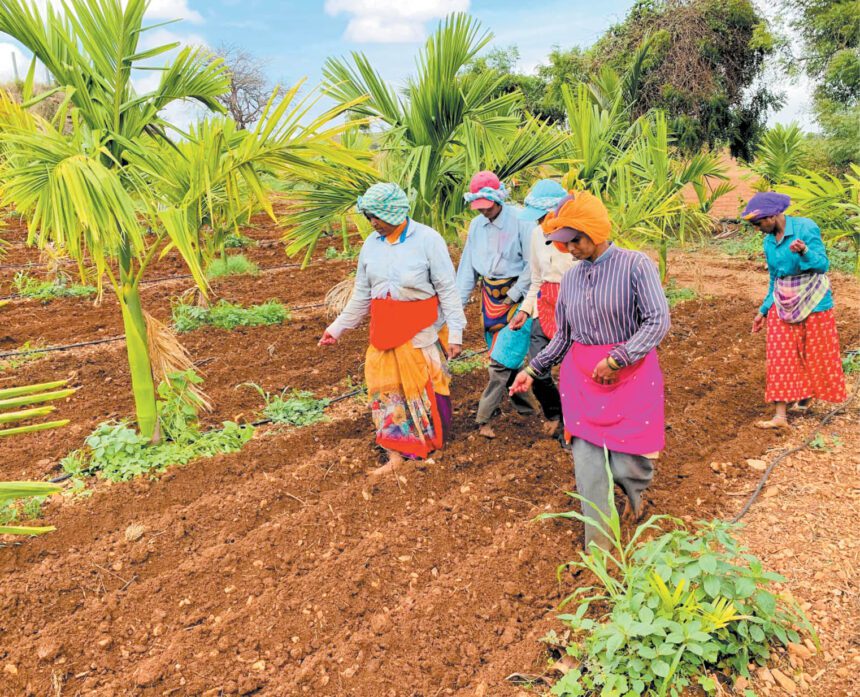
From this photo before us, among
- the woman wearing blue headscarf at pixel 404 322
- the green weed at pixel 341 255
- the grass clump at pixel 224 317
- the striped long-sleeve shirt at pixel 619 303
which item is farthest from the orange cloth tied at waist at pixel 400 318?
the green weed at pixel 341 255

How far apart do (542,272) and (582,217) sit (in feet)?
4.17

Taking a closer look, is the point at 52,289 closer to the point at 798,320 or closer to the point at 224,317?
the point at 224,317

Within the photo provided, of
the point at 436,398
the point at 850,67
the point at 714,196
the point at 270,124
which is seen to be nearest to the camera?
the point at 270,124

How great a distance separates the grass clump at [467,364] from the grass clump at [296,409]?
1142 millimetres

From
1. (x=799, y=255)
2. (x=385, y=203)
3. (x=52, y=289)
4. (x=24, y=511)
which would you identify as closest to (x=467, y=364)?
(x=385, y=203)

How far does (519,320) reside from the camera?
3889mm

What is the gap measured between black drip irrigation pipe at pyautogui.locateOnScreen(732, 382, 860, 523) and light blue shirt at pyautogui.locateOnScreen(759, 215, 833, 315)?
0.72m

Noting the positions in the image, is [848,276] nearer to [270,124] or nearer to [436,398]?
[436,398]

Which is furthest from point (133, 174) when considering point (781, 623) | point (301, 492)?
point (781, 623)

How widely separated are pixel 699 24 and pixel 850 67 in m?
2.93

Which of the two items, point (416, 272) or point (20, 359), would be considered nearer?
point (416, 272)

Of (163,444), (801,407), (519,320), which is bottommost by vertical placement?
(801,407)

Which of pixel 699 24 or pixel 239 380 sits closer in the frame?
pixel 239 380

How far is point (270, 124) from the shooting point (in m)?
3.07
